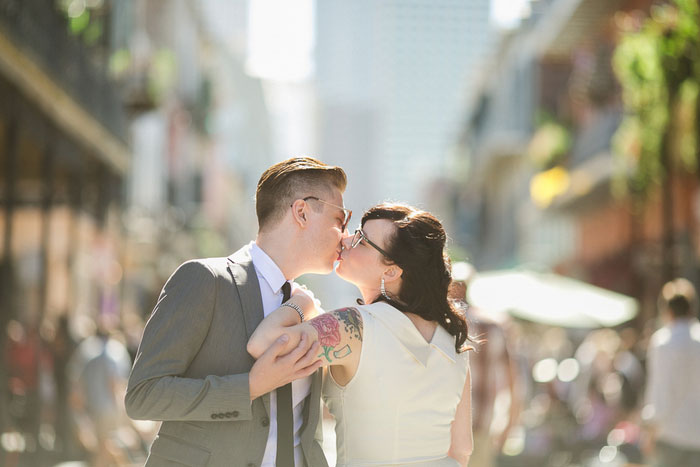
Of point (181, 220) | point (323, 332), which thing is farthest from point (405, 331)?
point (181, 220)

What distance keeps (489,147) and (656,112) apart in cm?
4013

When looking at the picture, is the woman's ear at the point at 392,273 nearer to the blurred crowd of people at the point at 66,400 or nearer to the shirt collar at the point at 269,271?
the shirt collar at the point at 269,271

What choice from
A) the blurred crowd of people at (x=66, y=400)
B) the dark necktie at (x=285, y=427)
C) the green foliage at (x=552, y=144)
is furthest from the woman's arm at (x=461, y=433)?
the green foliage at (x=552, y=144)

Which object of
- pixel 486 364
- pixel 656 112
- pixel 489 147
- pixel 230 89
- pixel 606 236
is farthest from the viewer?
pixel 230 89

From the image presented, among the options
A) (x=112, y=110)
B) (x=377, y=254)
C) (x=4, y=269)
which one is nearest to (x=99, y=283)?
(x=112, y=110)

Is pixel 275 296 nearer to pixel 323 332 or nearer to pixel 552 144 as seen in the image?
pixel 323 332

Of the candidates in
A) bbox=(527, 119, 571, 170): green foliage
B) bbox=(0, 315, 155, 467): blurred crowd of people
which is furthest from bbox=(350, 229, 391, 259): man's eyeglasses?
bbox=(527, 119, 571, 170): green foliage

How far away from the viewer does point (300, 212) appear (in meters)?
3.65

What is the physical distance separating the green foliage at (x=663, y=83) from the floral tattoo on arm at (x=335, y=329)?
359 inches

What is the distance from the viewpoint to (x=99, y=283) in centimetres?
2694

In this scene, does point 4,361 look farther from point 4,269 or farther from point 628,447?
point 628,447

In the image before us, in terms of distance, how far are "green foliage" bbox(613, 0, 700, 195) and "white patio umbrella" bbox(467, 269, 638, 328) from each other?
6.91 ft

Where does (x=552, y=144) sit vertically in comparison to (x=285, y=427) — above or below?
below

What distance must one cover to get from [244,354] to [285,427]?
27cm
